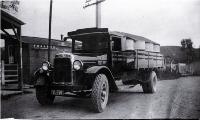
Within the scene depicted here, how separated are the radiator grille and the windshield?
115 cm

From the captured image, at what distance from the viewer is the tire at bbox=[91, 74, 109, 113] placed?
198 inches

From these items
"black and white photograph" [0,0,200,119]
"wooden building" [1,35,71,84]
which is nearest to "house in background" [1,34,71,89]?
"wooden building" [1,35,71,84]

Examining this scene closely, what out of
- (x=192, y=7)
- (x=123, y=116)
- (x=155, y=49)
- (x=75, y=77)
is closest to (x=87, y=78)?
(x=75, y=77)

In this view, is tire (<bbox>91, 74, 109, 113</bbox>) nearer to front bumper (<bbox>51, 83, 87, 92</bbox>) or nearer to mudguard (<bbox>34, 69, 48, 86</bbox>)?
front bumper (<bbox>51, 83, 87, 92</bbox>)

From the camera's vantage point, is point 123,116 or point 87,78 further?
point 87,78

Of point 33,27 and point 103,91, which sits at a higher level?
point 33,27

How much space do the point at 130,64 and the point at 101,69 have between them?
144 centimetres

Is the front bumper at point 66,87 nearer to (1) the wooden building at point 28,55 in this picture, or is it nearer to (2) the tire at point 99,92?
(2) the tire at point 99,92

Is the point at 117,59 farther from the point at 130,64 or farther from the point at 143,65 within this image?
the point at 143,65

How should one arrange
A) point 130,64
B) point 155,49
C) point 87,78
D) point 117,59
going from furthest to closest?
point 155,49, point 130,64, point 117,59, point 87,78

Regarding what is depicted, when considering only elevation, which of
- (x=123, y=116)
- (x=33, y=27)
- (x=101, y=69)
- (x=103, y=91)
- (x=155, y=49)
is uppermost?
(x=33, y=27)

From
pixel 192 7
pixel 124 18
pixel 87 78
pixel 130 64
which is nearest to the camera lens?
pixel 192 7

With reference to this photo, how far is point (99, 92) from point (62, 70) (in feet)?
3.18

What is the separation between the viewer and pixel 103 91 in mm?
5469
